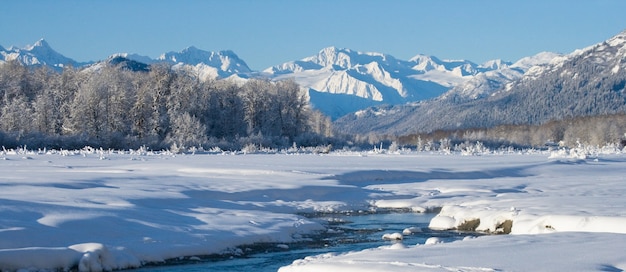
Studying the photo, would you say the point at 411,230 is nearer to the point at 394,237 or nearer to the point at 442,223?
the point at 394,237

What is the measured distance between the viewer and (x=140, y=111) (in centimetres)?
7306

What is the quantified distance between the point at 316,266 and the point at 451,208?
36.0ft

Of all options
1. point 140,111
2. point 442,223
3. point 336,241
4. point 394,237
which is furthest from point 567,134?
point 336,241

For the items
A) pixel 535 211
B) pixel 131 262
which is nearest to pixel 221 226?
pixel 131 262

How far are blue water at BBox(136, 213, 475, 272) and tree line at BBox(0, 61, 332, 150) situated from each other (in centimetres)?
3867

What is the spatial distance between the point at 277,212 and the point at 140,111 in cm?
5199

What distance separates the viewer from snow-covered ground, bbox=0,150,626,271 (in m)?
13.7

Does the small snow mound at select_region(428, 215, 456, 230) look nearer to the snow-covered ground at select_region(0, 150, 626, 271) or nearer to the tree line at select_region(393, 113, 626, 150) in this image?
the snow-covered ground at select_region(0, 150, 626, 271)

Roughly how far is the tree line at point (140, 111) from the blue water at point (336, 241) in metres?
38.7

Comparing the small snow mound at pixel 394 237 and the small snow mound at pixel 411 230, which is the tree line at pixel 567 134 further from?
the small snow mound at pixel 394 237

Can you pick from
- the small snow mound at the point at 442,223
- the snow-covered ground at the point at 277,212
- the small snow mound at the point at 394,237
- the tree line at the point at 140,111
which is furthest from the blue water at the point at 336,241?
the tree line at the point at 140,111

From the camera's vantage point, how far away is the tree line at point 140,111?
65.2 metres

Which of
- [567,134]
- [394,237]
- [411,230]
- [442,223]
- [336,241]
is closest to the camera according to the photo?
[336,241]

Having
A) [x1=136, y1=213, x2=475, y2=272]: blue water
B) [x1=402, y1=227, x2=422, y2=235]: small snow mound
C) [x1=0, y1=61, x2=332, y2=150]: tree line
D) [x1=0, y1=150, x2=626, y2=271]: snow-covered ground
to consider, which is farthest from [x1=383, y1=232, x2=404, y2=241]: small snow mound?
[x1=0, y1=61, x2=332, y2=150]: tree line
